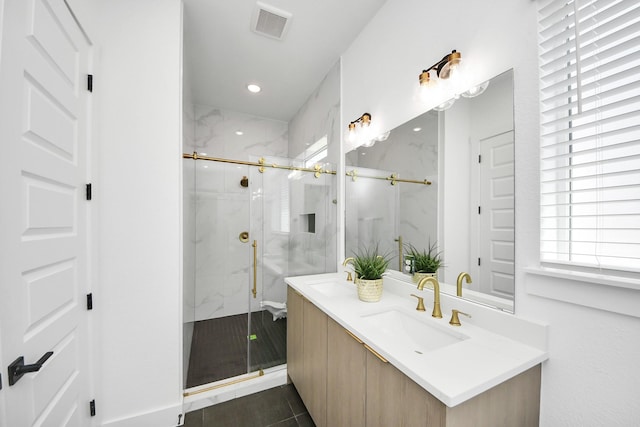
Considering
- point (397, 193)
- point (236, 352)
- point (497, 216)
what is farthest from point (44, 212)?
point (236, 352)

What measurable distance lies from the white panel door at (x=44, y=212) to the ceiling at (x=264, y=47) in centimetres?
93

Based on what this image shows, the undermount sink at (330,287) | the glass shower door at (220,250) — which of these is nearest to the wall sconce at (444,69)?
the undermount sink at (330,287)

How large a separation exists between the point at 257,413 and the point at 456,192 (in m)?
1.91

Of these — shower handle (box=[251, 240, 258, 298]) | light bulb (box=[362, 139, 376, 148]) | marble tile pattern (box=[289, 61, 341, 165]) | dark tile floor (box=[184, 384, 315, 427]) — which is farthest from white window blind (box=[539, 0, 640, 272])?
shower handle (box=[251, 240, 258, 298])

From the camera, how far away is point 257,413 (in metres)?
1.71

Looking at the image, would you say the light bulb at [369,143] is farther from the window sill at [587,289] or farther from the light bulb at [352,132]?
the window sill at [587,289]

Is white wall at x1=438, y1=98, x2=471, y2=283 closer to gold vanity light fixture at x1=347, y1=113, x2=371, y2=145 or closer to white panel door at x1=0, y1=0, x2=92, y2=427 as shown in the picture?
gold vanity light fixture at x1=347, y1=113, x2=371, y2=145

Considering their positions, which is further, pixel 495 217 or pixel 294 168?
pixel 294 168

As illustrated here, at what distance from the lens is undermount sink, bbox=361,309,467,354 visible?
1.11m

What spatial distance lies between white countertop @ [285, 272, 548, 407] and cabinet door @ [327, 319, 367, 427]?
0.09 meters

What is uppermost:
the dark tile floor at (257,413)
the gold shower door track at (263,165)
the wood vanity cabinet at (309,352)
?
the gold shower door track at (263,165)

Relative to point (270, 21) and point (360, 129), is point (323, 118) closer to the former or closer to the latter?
point (360, 129)

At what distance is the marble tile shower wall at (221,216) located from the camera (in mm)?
3152

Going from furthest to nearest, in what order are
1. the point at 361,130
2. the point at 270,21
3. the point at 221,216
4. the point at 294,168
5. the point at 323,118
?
the point at 221,216
the point at 323,118
the point at 294,168
the point at 361,130
the point at 270,21
